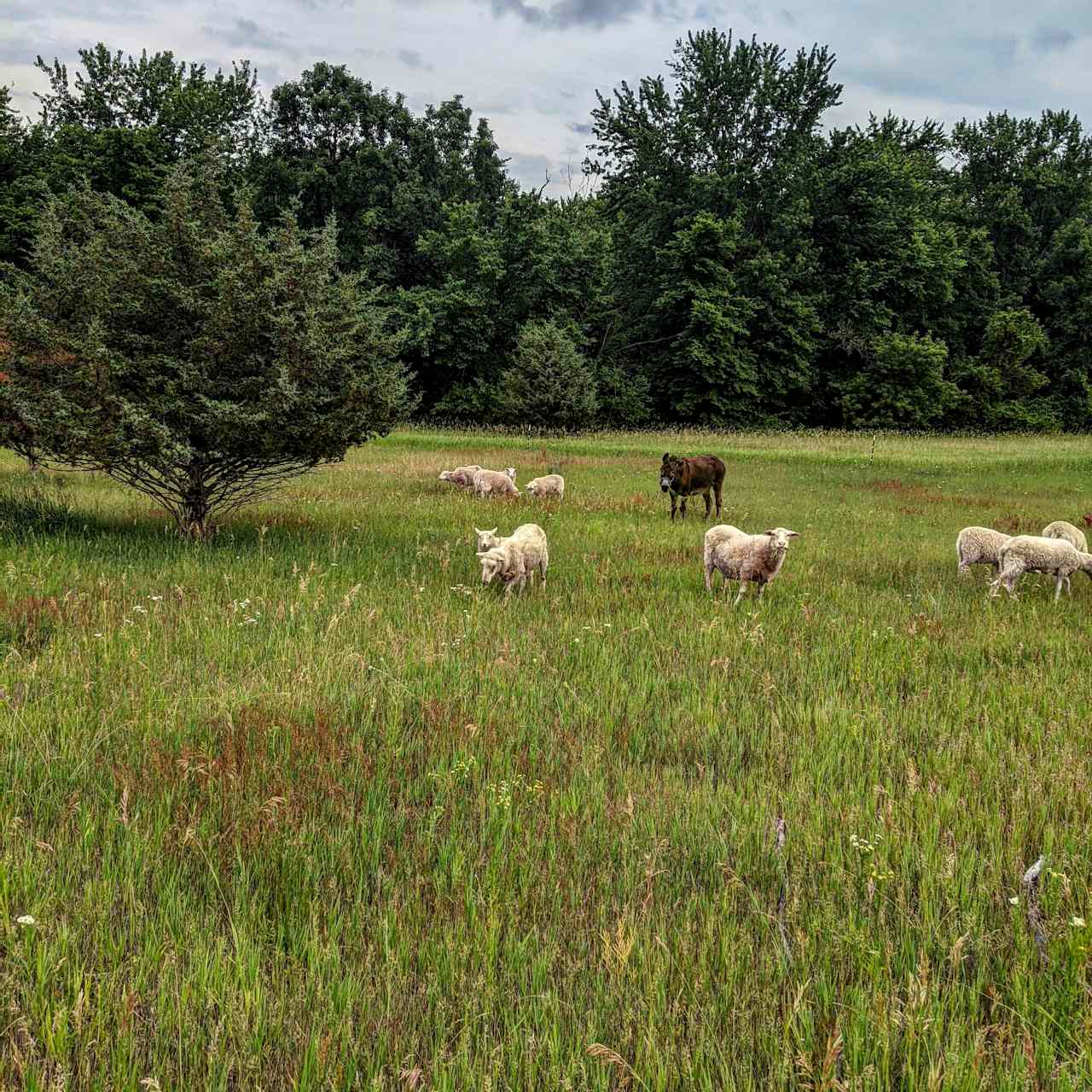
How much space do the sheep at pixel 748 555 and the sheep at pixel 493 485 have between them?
9679mm

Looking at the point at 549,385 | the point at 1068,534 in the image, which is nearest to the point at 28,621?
the point at 1068,534

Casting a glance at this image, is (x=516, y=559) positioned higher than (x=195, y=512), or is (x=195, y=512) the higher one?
(x=195, y=512)

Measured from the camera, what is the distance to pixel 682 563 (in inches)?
435

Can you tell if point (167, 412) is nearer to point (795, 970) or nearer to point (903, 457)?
point (795, 970)

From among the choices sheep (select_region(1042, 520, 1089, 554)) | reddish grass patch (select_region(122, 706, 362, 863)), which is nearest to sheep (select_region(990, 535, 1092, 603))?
sheep (select_region(1042, 520, 1089, 554))

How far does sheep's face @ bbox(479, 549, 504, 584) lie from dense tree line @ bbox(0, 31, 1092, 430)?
3853cm

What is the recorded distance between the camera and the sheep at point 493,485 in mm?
18328

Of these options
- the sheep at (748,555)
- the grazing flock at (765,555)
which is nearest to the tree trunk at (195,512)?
the grazing flock at (765,555)

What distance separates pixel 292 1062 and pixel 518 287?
5582 cm

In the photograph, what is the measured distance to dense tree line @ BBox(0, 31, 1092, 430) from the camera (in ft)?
173

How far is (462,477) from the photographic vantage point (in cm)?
1973

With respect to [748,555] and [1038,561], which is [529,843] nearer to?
[748,555]

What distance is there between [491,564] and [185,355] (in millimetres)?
5333

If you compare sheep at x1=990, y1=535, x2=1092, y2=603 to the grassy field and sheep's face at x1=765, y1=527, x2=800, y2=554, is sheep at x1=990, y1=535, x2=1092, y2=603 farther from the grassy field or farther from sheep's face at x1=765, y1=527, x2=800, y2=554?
sheep's face at x1=765, y1=527, x2=800, y2=554
